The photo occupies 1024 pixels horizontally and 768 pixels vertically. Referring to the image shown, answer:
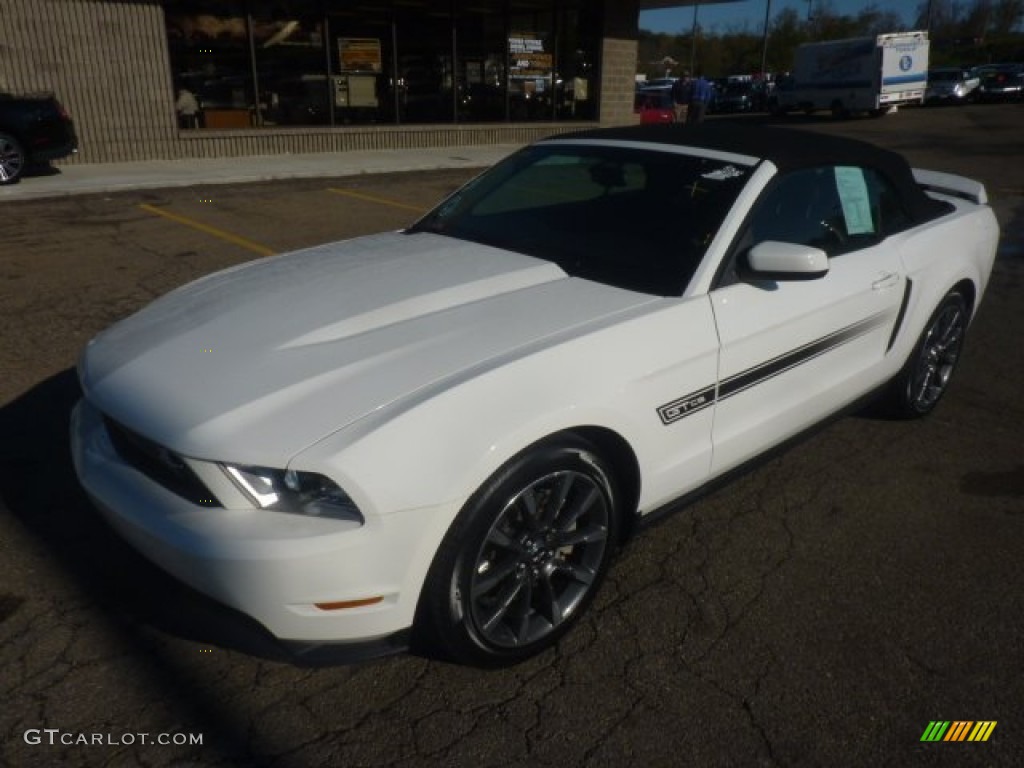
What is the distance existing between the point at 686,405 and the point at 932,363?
231 cm

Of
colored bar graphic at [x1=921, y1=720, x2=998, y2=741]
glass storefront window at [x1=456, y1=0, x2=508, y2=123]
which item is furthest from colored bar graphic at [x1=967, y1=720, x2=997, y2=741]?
glass storefront window at [x1=456, y1=0, x2=508, y2=123]

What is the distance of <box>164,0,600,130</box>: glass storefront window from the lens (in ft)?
49.7

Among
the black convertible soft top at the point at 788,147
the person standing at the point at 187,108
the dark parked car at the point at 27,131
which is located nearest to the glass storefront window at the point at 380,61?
the person standing at the point at 187,108

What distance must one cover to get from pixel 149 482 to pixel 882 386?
3305mm

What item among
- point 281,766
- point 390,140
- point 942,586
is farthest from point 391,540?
point 390,140

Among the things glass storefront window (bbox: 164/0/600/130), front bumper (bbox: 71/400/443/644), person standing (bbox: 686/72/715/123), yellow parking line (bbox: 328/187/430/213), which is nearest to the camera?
front bumper (bbox: 71/400/443/644)

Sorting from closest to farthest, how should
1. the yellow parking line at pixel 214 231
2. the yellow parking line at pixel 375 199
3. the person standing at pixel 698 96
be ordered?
1. the yellow parking line at pixel 214 231
2. the yellow parking line at pixel 375 199
3. the person standing at pixel 698 96

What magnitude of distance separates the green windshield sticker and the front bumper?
2585mm

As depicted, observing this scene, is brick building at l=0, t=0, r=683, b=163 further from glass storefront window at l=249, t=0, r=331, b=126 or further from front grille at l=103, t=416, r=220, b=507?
front grille at l=103, t=416, r=220, b=507

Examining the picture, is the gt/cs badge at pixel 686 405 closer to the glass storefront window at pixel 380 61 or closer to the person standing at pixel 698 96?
the glass storefront window at pixel 380 61

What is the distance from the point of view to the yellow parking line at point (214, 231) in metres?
8.04

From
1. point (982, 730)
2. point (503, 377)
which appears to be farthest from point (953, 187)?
point (503, 377)

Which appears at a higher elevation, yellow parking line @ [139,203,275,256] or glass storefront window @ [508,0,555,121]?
glass storefront window @ [508,0,555,121]

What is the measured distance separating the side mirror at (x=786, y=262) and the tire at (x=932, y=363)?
1498 millimetres
